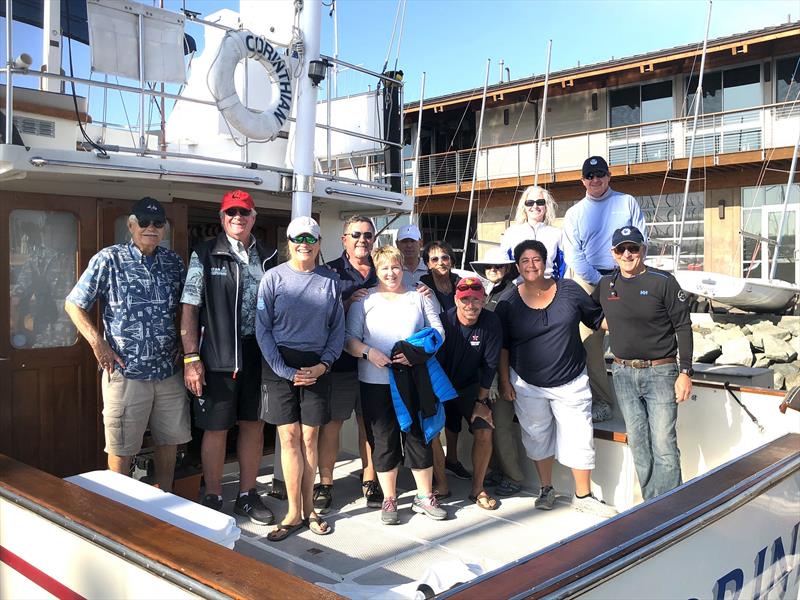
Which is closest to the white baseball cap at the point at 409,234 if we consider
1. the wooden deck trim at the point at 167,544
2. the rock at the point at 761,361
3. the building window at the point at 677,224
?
the wooden deck trim at the point at 167,544

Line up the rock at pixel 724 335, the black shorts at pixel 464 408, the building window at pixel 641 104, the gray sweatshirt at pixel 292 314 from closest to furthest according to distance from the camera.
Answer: the gray sweatshirt at pixel 292 314
the black shorts at pixel 464 408
the rock at pixel 724 335
the building window at pixel 641 104

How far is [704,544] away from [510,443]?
2.57m

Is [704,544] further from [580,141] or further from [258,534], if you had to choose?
[580,141]

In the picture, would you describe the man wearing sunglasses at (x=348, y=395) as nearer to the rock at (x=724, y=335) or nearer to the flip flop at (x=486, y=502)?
the flip flop at (x=486, y=502)

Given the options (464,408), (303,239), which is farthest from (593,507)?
(303,239)

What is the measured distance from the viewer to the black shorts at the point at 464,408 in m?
4.51

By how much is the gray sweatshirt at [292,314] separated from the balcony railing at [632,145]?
1316cm

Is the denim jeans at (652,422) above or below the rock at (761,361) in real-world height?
above

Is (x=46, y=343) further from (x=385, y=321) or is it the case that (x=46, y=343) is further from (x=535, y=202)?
(x=535, y=202)

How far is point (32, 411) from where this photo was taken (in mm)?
4195

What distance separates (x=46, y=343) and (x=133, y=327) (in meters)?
0.99

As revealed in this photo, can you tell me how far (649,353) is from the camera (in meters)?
4.20

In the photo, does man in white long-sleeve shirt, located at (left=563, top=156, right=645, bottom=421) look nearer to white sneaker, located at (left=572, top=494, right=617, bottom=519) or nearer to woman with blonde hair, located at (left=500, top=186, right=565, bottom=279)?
woman with blonde hair, located at (left=500, top=186, right=565, bottom=279)

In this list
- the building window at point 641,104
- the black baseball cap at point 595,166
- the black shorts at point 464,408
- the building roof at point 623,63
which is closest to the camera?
the black shorts at point 464,408
